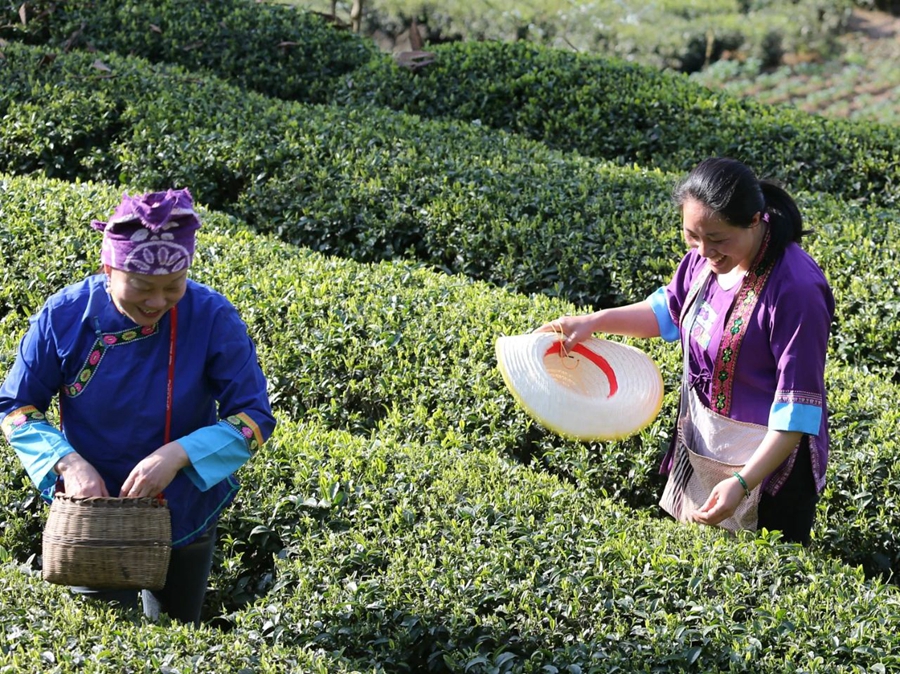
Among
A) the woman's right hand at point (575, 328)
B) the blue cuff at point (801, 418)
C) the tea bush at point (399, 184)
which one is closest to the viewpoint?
the blue cuff at point (801, 418)

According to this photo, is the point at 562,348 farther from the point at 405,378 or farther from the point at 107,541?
the point at 107,541

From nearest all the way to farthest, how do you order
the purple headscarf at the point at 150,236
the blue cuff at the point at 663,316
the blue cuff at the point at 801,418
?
the purple headscarf at the point at 150,236
the blue cuff at the point at 801,418
the blue cuff at the point at 663,316

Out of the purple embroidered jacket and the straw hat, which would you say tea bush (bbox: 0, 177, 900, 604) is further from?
the purple embroidered jacket

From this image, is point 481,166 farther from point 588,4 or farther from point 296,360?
point 588,4

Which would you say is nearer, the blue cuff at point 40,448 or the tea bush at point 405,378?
the blue cuff at point 40,448

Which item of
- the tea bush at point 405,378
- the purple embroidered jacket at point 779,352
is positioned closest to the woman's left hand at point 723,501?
the purple embroidered jacket at point 779,352

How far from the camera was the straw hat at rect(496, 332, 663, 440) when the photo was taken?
3.76 m

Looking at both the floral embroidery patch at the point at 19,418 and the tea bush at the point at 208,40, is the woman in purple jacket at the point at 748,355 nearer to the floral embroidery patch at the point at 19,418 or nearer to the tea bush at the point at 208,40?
the floral embroidery patch at the point at 19,418

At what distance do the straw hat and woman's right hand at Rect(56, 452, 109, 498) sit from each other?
1.45 m

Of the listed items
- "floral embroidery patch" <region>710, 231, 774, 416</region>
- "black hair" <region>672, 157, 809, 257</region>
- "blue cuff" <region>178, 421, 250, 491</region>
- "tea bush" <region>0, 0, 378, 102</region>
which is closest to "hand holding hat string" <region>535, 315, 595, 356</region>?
"floral embroidery patch" <region>710, 231, 774, 416</region>

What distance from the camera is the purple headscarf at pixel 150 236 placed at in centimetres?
275

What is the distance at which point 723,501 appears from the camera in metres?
3.21

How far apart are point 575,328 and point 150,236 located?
167 centimetres

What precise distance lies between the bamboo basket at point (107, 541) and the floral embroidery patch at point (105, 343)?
0.33 metres
